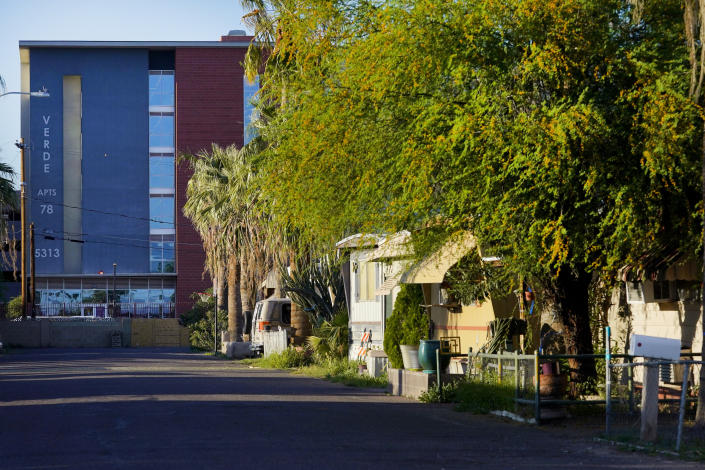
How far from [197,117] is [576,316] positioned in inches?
2575

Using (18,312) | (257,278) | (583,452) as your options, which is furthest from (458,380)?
(18,312)

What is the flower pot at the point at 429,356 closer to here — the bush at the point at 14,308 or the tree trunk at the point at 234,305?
the tree trunk at the point at 234,305

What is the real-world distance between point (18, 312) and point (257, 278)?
105 ft

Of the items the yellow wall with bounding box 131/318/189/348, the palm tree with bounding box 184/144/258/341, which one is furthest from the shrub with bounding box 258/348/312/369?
the yellow wall with bounding box 131/318/189/348

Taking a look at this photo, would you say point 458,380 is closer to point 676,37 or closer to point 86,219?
point 676,37

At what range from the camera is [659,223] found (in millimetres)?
14148

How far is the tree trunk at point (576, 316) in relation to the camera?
1619 centimetres

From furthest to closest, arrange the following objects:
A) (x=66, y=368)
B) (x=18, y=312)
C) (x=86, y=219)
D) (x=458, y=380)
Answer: (x=86, y=219), (x=18, y=312), (x=66, y=368), (x=458, y=380)

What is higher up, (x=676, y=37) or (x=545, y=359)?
(x=676, y=37)

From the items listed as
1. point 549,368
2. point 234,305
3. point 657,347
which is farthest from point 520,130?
point 234,305

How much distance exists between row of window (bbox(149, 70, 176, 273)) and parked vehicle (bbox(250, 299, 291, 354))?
4126 cm

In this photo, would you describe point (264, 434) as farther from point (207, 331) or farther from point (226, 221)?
point (207, 331)

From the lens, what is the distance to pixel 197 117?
258 feet

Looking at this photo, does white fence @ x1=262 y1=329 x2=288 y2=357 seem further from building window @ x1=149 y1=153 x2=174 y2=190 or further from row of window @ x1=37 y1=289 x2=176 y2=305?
row of window @ x1=37 y1=289 x2=176 y2=305
